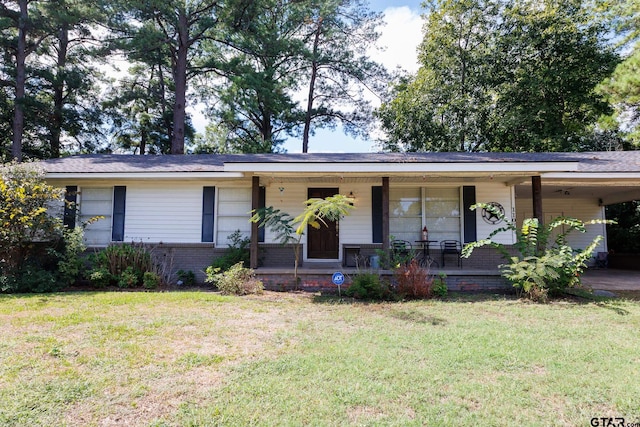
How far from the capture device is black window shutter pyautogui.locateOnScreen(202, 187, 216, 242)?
956 centimetres

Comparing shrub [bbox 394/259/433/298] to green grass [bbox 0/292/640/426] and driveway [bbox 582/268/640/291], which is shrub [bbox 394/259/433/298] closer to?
green grass [bbox 0/292/640/426]

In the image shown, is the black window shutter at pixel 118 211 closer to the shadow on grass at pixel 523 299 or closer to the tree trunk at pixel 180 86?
the shadow on grass at pixel 523 299

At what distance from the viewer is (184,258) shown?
371 inches

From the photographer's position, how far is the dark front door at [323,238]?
33.4 feet

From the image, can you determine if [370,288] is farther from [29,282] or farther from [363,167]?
[29,282]

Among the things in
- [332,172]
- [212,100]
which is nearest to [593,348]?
[332,172]

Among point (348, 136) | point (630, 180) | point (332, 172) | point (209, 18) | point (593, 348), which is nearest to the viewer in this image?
point (593, 348)

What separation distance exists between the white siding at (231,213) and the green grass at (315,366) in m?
3.74

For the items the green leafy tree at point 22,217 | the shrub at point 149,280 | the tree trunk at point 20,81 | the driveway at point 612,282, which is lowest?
the driveway at point 612,282

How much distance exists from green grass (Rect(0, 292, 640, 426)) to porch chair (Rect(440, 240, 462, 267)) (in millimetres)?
3530

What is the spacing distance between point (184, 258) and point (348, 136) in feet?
55.3

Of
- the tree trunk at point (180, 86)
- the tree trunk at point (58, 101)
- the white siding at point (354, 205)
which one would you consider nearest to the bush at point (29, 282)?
the white siding at point (354, 205)

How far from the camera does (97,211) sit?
32.0 feet

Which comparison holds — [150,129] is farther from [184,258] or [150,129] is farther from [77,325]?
[77,325]
